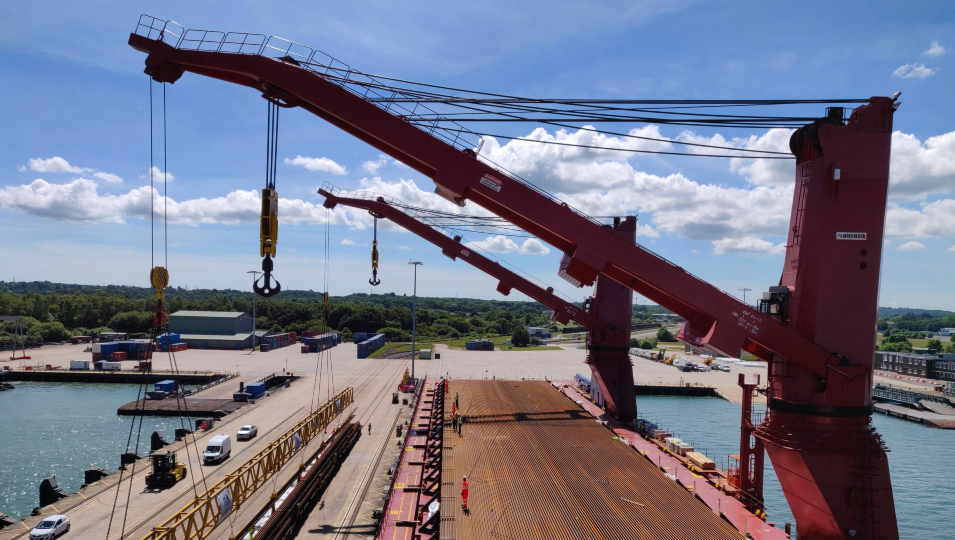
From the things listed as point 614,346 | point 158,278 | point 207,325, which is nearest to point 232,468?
point 158,278

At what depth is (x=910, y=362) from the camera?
81.2 metres

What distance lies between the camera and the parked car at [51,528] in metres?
19.1

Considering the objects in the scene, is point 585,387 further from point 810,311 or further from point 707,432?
point 810,311

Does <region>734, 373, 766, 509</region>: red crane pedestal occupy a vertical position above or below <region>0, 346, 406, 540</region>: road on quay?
above

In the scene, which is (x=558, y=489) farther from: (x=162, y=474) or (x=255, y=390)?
(x=255, y=390)

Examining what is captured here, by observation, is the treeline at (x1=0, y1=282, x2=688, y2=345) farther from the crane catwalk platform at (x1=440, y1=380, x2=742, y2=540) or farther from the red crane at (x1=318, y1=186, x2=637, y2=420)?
the crane catwalk platform at (x1=440, y1=380, x2=742, y2=540)

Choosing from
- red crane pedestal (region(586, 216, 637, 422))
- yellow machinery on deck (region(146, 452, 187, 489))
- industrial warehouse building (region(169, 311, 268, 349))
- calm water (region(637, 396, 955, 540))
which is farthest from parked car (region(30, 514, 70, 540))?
industrial warehouse building (region(169, 311, 268, 349))

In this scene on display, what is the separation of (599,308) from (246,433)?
24821 millimetres

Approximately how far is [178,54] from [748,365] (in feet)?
303

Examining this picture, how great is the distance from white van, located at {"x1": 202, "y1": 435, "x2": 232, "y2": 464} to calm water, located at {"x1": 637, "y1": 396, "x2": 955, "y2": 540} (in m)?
29.3

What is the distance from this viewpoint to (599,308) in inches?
1336

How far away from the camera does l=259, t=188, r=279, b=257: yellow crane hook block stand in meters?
13.2

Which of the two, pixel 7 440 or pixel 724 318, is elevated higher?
pixel 724 318

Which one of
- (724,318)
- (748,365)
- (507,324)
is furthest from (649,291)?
(507,324)
